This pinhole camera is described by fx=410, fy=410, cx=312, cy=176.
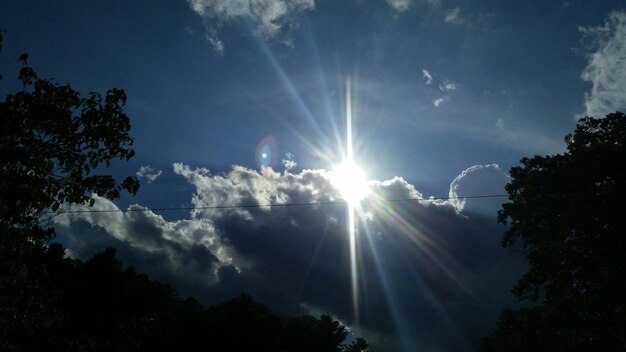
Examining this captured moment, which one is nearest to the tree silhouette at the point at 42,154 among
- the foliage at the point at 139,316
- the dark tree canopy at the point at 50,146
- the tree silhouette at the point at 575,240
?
the dark tree canopy at the point at 50,146

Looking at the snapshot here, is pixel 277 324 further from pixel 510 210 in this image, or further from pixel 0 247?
pixel 0 247

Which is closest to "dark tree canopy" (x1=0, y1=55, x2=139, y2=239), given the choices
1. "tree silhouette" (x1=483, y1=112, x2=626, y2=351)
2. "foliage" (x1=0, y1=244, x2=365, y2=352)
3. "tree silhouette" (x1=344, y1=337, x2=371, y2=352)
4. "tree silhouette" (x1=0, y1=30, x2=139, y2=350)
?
"tree silhouette" (x1=0, y1=30, x2=139, y2=350)

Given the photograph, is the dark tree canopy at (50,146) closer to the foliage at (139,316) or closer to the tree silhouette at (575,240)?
the tree silhouette at (575,240)

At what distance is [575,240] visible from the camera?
16.9 meters

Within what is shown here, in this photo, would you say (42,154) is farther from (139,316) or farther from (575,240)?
(139,316)

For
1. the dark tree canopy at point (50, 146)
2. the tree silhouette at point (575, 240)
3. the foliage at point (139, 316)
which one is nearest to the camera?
the dark tree canopy at point (50, 146)

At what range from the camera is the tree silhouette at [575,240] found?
13.9 meters

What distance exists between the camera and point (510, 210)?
2011cm

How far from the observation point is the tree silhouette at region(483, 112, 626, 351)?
1388 centimetres

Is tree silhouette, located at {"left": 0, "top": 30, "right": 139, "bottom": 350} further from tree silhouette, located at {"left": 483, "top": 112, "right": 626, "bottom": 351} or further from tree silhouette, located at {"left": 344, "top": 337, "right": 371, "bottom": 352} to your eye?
tree silhouette, located at {"left": 344, "top": 337, "right": 371, "bottom": 352}

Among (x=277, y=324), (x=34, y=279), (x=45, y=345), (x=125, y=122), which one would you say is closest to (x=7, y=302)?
(x=34, y=279)

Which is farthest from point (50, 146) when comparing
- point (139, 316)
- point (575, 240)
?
point (139, 316)

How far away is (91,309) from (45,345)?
10.8 meters

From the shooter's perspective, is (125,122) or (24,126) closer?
(24,126)
